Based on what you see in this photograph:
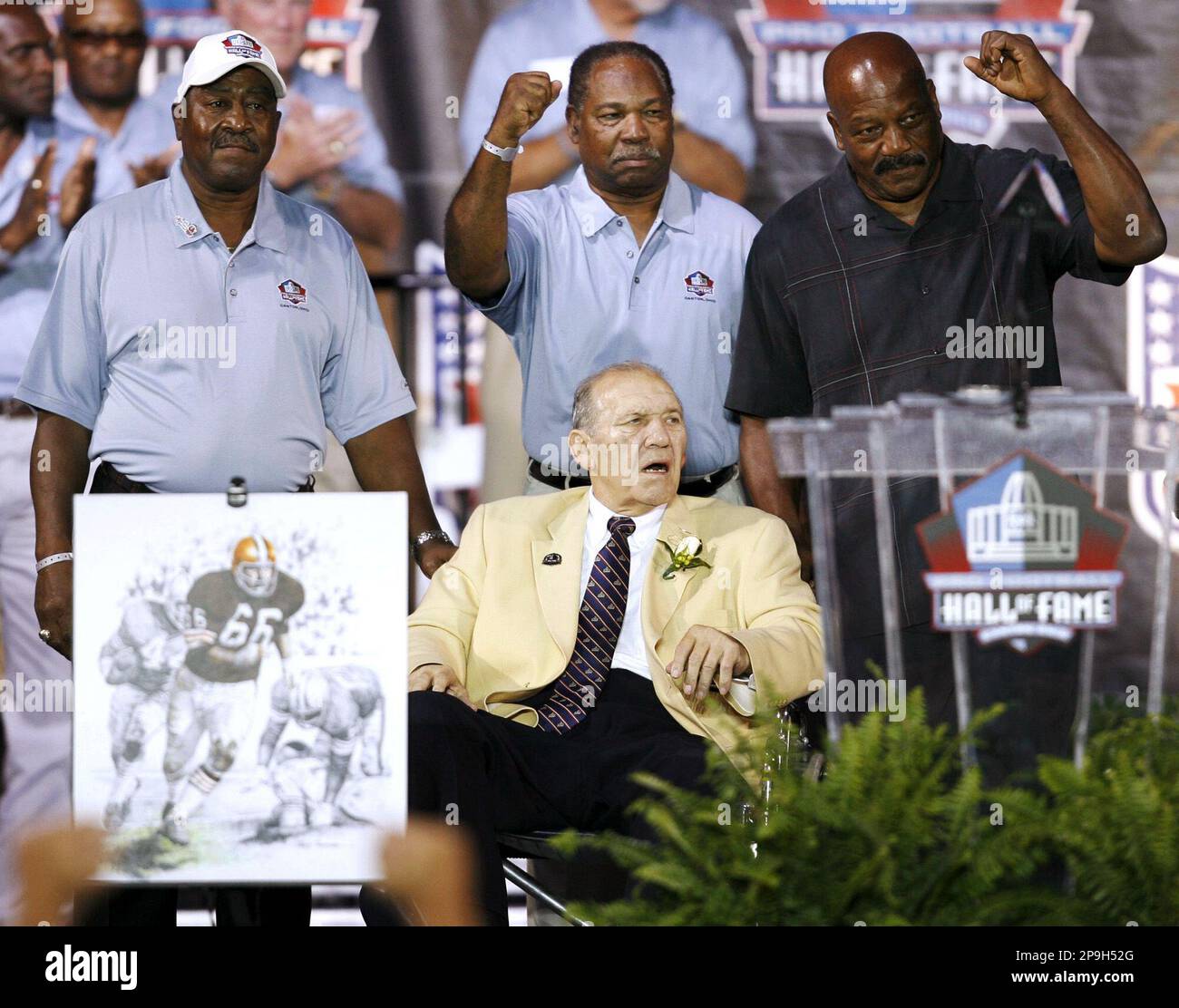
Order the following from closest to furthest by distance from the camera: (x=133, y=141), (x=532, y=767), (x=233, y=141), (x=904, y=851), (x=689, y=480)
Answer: (x=904, y=851), (x=532, y=767), (x=233, y=141), (x=689, y=480), (x=133, y=141)

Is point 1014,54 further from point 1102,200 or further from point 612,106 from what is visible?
point 612,106

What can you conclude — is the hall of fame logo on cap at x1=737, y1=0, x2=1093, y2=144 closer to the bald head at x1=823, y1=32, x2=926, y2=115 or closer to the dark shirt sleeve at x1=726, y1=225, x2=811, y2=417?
the bald head at x1=823, y1=32, x2=926, y2=115

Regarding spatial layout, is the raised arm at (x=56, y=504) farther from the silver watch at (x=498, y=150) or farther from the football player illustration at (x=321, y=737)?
the silver watch at (x=498, y=150)

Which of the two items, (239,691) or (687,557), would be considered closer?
(239,691)

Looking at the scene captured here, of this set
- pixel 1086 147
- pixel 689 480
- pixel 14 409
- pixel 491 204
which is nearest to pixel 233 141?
pixel 491 204

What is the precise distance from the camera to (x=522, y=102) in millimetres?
4250

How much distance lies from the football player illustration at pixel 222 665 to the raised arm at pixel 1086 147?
2.14 metres

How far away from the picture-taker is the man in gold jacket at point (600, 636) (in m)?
3.62

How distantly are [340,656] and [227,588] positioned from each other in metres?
0.25

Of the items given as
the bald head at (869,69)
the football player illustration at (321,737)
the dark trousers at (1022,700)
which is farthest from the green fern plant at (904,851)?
the bald head at (869,69)

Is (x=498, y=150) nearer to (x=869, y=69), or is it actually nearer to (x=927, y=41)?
(x=869, y=69)

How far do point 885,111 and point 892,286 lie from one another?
43 cm

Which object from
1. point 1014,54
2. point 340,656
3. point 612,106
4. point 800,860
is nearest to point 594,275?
point 612,106

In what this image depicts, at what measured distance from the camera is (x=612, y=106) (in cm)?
455
